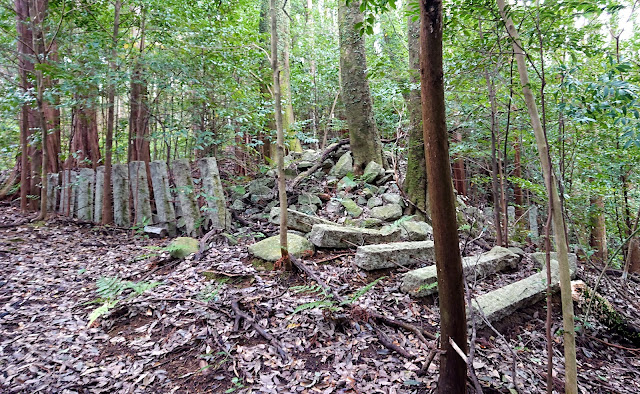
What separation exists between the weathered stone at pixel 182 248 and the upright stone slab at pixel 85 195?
3632 millimetres

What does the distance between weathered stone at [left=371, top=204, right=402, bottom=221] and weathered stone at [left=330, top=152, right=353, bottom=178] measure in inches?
57.3

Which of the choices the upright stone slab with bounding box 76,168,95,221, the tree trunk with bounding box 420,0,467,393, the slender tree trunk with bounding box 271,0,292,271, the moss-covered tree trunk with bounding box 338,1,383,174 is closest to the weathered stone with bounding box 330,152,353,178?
the moss-covered tree trunk with bounding box 338,1,383,174

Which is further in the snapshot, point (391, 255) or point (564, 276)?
point (391, 255)

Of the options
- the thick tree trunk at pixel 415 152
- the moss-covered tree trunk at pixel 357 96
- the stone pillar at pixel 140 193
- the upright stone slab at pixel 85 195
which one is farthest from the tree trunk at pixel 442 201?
the upright stone slab at pixel 85 195

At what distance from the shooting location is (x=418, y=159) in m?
5.48

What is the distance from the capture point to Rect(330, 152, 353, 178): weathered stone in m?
6.52

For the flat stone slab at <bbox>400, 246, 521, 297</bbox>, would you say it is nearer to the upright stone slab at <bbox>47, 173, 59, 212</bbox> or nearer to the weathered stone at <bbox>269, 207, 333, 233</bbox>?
the weathered stone at <bbox>269, 207, 333, 233</bbox>

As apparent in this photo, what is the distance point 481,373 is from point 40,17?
9.36m

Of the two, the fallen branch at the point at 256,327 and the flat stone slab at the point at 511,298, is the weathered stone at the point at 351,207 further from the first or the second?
the fallen branch at the point at 256,327

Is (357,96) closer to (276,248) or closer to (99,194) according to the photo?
(276,248)

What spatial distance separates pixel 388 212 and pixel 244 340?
3.23 meters

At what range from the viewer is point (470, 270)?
3.62m

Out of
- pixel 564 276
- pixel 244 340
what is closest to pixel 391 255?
pixel 244 340

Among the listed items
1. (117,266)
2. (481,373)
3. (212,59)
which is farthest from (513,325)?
(212,59)
